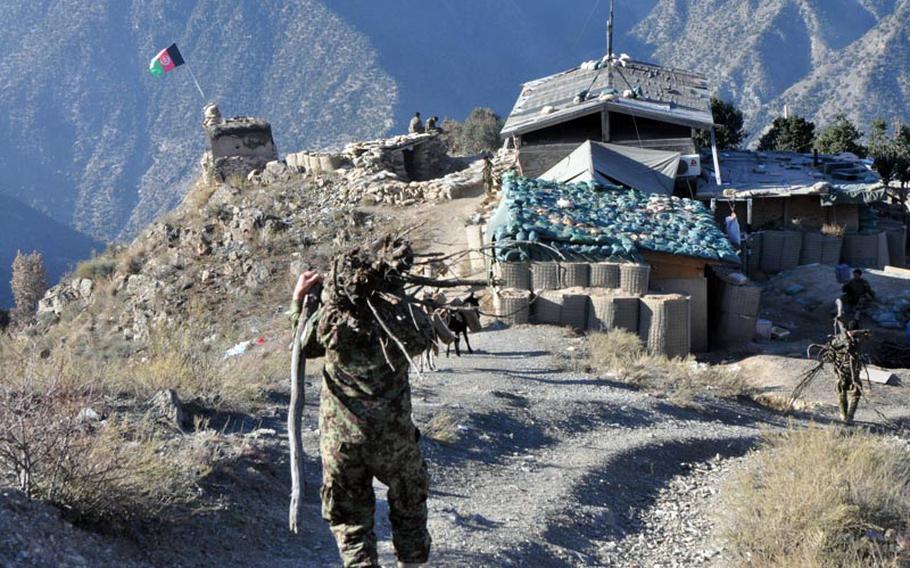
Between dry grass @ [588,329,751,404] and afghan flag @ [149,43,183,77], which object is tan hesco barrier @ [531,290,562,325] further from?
afghan flag @ [149,43,183,77]

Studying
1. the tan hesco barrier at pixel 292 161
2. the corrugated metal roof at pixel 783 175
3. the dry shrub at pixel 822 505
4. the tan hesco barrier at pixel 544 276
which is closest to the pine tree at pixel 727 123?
the corrugated metal roof at pixel 783 175

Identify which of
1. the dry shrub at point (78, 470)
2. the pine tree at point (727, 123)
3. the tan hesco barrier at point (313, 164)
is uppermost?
the pine tree at point (727, 123)

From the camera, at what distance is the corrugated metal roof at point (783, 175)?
20.3 m

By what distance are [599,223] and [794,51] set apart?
199ft

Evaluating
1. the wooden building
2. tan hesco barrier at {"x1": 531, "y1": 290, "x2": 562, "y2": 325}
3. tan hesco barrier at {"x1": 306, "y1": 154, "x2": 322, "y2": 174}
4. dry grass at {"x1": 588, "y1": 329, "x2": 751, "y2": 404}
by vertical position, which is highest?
the wooden building

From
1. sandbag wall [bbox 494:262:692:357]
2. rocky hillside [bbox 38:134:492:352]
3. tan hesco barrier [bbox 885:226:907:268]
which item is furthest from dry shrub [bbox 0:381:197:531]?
tan hesco barrier [bbox 885:226:907:268]

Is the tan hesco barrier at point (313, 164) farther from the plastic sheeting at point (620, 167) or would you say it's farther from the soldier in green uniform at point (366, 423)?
the soldier in green uniform at point (366, 423)

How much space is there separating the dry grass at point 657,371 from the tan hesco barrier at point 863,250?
30.4ft

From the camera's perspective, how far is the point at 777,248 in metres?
20.0

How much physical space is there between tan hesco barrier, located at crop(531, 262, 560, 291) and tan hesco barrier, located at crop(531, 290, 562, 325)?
0.39 meters

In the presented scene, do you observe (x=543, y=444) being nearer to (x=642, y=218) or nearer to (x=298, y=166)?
(x=642, y=218)

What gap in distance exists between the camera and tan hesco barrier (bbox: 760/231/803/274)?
20.0 m

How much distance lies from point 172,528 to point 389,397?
1617 millimetres

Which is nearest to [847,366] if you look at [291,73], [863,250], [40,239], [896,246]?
[863,250]
